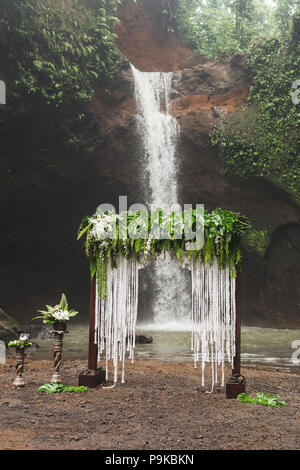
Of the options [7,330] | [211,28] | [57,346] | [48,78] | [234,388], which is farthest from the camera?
[211,28]

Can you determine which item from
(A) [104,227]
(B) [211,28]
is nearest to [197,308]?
(A) [104,227]

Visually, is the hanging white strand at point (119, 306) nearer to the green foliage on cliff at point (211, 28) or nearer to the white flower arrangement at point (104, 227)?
the white flower arrangement at point (104, 227)

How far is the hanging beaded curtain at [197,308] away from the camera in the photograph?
260 inches

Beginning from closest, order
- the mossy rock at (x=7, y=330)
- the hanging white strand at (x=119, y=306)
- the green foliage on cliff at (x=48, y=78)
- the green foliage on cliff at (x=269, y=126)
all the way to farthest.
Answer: the hanging white strand at (x=119, y=306) → the mossy rock at (x=7, y=330) → the green foliage on cliff at (x=48, y=78) → the green foliage on cliff at (x=269, y=126)

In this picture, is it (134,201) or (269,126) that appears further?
(134,201)

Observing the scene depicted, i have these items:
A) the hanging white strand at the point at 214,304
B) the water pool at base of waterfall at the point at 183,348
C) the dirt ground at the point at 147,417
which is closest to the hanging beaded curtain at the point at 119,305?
the dirt ground at the point at 147,417

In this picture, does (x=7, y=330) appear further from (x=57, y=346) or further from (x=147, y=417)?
(x=147, y=417)

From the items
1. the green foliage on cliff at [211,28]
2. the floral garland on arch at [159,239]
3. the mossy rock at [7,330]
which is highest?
the green foliage on cliff at [211,28]

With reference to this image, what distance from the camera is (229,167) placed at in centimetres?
2050

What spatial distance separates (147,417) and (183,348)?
7048 millimetres

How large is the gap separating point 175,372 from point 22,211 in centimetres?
1400

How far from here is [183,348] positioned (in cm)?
1238

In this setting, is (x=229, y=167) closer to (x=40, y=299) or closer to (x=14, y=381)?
(x=40, y=299)

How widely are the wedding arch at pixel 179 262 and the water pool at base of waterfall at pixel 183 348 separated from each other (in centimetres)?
344
